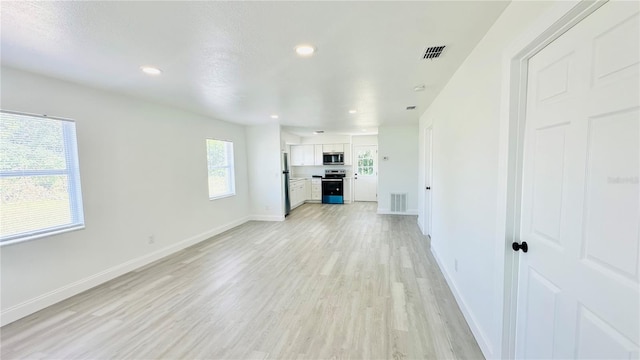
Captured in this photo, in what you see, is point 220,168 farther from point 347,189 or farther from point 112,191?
point 347,189

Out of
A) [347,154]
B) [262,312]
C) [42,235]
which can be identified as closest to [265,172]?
[347,154]

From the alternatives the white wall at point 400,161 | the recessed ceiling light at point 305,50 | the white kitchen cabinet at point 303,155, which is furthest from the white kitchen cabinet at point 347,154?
the recessed ceiling light at point 305,50

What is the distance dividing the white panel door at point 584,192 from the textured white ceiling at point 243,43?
0.69m

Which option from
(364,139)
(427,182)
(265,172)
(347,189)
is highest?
(364,139)

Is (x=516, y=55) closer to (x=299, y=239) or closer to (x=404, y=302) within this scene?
(x=404, y=302)

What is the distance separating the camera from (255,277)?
10.3 feet

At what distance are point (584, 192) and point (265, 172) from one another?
5.64 metres

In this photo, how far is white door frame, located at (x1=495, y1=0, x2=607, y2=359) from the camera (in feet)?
4.61

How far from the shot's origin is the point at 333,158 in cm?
864

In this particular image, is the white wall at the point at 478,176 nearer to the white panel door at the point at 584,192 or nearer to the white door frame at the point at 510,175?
the white door frame at the point at 510,175

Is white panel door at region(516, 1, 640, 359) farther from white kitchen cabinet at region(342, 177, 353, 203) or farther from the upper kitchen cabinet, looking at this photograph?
the upper kitchen cabinet

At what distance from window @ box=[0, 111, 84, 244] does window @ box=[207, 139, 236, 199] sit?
7.41ft

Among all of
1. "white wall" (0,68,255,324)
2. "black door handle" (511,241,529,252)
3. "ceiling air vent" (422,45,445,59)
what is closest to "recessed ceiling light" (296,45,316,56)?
"ceiling air vent" (422,45,445,59)

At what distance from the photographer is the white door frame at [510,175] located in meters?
1.40
